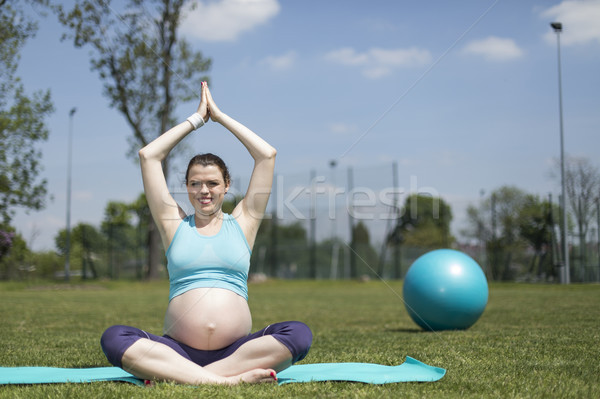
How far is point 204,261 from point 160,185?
0.63 metres

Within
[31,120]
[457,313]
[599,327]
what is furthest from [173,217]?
[31,120]

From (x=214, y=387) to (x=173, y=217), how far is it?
115 cm

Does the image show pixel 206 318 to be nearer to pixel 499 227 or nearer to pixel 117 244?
pixel 499 227

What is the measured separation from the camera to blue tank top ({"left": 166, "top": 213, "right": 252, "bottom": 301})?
367 cm

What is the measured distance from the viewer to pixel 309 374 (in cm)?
399

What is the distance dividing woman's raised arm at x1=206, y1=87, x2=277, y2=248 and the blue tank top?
7.5 inches

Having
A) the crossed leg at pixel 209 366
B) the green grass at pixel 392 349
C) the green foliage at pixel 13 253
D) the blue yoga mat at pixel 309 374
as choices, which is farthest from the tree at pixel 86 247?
the crossed leg at pixel 209 366

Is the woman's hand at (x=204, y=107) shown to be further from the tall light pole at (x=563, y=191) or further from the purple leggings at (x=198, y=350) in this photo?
the tall light pole at (x=563, y=191)

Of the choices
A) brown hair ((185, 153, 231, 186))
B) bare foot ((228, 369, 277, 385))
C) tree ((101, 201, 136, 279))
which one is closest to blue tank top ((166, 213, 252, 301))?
brown hair ((185, 153, 231, 186))

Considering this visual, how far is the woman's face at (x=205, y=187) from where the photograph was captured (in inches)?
147

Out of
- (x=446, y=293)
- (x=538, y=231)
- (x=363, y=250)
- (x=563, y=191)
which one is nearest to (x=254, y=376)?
(x=446, y=293)

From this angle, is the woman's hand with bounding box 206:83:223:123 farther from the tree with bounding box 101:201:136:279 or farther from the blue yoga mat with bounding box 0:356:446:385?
the tree with bounding box 101:201:136:279

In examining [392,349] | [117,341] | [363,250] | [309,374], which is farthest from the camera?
[363,250]

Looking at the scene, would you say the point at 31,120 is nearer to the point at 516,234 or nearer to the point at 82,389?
the point at 82,389
